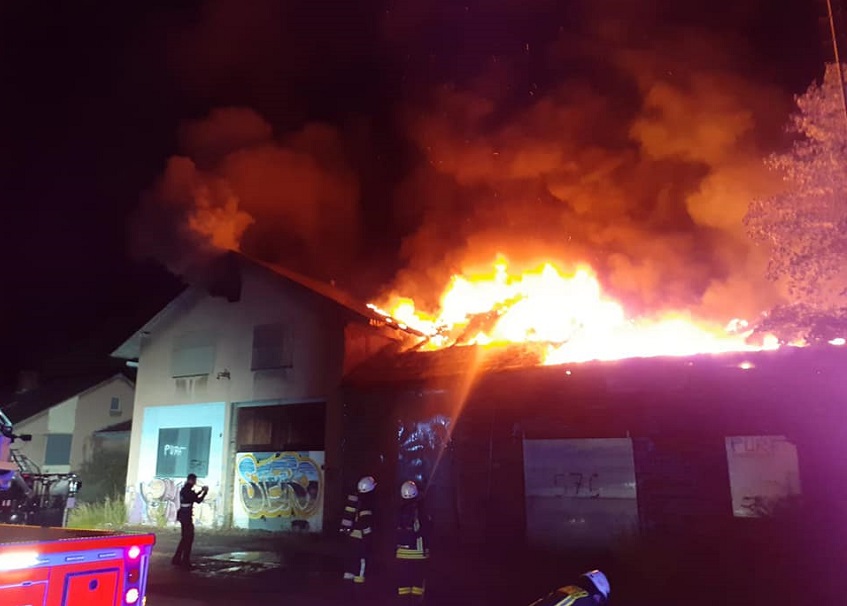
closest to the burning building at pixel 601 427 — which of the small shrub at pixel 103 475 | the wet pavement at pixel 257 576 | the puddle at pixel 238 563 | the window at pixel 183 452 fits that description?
the wet pavement at pixel 257 576

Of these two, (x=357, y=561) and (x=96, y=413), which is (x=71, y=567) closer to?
(x=357, y=561)

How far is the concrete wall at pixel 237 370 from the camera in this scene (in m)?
16.5

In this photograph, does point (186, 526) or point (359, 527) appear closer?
point (359, 527)

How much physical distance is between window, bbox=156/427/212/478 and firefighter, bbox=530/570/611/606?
15678 mm

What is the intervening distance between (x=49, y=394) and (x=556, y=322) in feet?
85.2

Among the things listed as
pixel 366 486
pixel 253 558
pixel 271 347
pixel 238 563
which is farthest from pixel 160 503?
pixel 366 486

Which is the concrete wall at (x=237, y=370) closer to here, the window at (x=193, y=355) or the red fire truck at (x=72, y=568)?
the window at (x=193, y=355)

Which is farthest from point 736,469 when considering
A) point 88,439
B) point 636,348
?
point 88,439

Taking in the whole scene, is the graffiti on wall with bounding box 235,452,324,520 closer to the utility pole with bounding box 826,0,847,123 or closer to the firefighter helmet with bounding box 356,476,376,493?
the firefighter helmet with bounding box 356,476,376,493

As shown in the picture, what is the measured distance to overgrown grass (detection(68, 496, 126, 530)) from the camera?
1761cm

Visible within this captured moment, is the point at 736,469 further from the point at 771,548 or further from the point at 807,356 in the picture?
the point at 807,356

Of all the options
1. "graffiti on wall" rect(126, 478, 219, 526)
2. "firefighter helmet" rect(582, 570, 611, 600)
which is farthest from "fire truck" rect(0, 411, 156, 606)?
"graffiti on wall" rect(126, 478, 219, 526)

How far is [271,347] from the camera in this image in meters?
17.6

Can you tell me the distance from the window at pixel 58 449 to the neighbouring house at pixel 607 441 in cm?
1944
